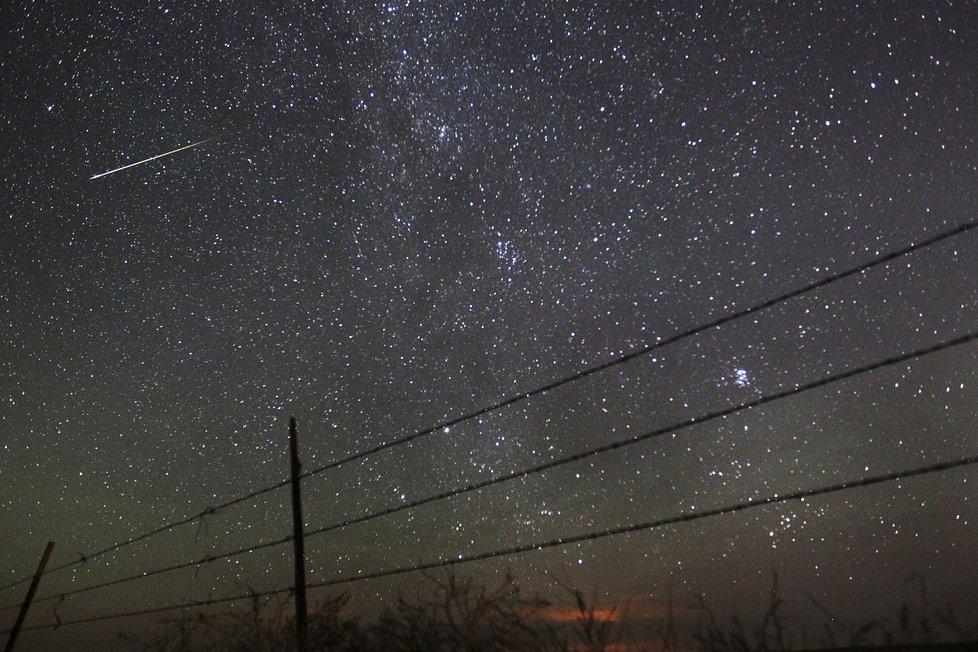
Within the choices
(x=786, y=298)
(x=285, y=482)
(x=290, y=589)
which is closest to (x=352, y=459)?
(x=285, y=482)

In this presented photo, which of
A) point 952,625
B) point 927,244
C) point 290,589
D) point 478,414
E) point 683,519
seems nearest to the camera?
point 952,625

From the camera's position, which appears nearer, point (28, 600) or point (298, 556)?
point (298, 556)

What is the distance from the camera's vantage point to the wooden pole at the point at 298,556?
6957 millimetres

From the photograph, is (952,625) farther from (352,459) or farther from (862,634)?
(352,459)

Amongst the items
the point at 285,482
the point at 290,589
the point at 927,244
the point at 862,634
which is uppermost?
the point at 927,244

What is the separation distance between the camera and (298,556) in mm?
A: 7168

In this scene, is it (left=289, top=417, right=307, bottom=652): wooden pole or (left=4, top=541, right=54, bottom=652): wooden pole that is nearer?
(left=289, top=417, right=307, bottom=652): wooden pole

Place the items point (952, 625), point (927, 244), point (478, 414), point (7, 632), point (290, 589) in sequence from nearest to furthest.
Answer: point (952, 625), point (927, 244), point (478, 414), point (290, 589), point (7, 632)

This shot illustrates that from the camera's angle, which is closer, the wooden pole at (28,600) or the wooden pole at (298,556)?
the wooden pole at (298,556)

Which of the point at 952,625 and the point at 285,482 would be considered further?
the point at 285,482

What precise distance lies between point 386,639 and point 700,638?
2.92 m

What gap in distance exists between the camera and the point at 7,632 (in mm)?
11703

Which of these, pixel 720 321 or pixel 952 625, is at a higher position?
pixel 720 321

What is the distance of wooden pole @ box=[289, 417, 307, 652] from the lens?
6.96m
